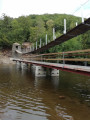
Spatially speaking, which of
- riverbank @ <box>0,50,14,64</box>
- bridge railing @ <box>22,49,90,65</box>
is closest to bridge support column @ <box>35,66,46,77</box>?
bridge railing @ <box>22,49,90,65</box>

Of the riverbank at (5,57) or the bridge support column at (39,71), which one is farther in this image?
the riverbank at (5,57)

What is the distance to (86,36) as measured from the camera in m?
41.4

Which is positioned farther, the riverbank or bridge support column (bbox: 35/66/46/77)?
the riverbank

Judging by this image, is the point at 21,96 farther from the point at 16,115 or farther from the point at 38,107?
the point at 16,115

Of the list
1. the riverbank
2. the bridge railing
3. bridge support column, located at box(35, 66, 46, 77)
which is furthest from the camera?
the riverbank

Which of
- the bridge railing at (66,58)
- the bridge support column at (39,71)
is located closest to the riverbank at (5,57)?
the bridge railing at (66,58)

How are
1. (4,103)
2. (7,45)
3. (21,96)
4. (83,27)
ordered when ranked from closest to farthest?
(4,103), (21,96), (83,27), (7,45)

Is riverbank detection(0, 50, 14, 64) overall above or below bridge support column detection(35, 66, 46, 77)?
above

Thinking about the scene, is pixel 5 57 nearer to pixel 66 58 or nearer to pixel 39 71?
pixel 39 71

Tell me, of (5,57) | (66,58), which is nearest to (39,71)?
(66,58)

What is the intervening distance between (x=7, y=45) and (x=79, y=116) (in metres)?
54.2

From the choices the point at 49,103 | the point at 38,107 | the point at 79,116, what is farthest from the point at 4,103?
the point at 79,116

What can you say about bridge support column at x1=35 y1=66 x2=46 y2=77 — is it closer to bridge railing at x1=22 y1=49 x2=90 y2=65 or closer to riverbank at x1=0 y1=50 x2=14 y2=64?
bridge railing at x1=22 y1=49 x2=90 y2=65

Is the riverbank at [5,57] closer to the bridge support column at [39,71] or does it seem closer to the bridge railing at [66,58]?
the bridge railing at [66,58]
